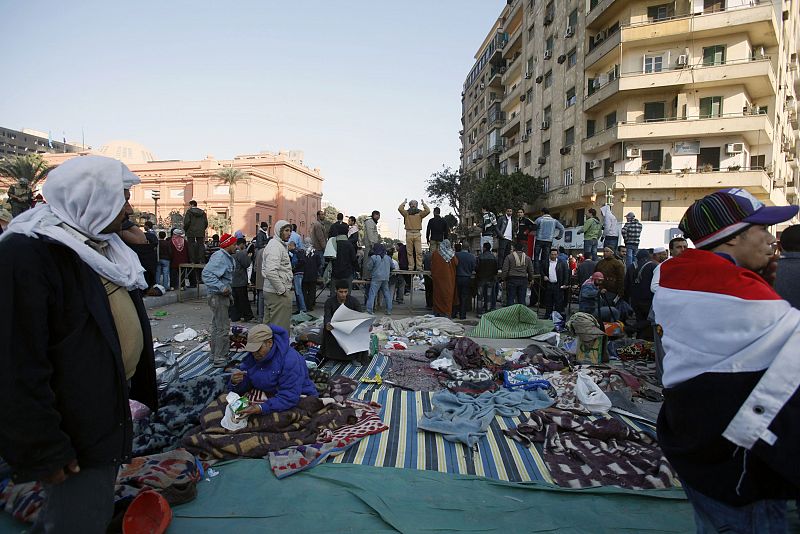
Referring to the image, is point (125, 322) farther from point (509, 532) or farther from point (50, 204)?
point (509, 532)

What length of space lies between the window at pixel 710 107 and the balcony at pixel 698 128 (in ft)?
2.04

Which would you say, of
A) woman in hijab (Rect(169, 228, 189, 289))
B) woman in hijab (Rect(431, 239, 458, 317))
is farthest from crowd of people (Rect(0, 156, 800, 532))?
woman in hijab (Rect(169, 228, 189, 289))

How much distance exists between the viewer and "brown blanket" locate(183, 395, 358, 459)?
367 cm

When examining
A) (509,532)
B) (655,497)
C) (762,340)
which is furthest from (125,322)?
(655,497)

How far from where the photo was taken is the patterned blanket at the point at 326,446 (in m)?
3.45

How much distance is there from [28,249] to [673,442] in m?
2.28

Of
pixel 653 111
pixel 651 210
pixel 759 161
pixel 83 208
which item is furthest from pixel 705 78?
pixel 83 208

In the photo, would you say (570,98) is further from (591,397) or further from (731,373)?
(731,373)

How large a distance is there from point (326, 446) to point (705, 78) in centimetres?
2778

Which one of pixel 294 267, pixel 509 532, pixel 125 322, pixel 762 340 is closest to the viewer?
pixel 762 340

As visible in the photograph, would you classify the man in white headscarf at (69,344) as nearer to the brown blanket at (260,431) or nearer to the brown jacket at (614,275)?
the brown blanket at (260,431)

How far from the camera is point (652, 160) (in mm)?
24859

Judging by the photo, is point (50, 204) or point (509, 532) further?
point (509, 532)

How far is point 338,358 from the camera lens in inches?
259
